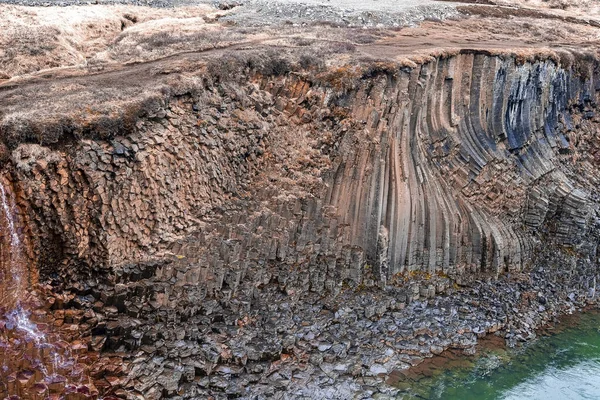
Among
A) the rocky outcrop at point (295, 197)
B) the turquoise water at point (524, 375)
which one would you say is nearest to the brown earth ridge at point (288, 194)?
the rocky outcrop at point (295, 197)

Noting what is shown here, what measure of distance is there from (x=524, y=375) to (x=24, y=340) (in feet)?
43.8

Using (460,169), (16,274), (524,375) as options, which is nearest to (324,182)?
(460,169)

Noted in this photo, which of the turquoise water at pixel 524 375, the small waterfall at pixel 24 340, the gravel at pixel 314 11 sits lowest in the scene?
the turquoise water at pixel 524 375

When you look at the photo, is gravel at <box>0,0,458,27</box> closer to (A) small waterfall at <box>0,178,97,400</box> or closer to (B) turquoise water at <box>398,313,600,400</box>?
(A) small waterfall at <box>0,178,97,400</box>

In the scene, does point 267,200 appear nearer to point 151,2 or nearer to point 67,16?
point 67,16

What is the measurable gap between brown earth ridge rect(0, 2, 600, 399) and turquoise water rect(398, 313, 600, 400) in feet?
2.32

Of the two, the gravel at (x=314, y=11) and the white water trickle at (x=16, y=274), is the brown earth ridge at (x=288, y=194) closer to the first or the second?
the white water trickle at (x=16, y=274)

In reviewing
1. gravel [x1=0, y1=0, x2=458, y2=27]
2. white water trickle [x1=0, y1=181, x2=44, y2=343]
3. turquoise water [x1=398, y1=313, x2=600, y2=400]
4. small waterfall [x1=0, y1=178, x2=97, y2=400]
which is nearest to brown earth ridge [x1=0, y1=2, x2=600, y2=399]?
small waterfall [x1=0, y1=178, x2=97, y2=400]

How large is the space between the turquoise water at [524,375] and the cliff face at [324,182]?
3391 mm

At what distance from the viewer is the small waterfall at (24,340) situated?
13086 millimetres

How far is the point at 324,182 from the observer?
18.9m

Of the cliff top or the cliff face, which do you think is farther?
the cliff top

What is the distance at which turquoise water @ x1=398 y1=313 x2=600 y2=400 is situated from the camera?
631 inches

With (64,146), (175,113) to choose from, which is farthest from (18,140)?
(175,113)
